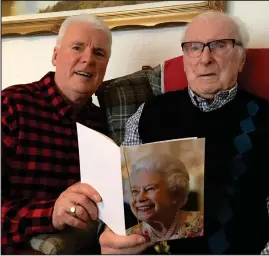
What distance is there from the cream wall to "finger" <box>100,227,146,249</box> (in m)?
0.86

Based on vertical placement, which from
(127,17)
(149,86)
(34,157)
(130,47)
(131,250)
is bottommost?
(131,250)

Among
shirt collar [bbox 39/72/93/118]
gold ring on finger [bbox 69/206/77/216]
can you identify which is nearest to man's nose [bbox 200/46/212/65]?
shirt collar [bbox 39/72/93/118]

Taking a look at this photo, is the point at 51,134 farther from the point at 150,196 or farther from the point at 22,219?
the point at 150,196

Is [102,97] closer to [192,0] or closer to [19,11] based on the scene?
[192,0]

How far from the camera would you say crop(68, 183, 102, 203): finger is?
2.96ft

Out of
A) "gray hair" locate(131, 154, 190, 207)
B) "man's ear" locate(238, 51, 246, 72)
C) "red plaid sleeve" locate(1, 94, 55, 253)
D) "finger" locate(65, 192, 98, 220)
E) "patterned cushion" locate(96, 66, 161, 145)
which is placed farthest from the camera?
"patterned cushion" locate(96, 66, 161, 145)

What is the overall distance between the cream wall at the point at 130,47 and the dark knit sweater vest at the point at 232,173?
45cm

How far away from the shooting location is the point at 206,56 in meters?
1.08

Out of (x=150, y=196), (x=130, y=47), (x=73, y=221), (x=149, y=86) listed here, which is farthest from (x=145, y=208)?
(x=130, y=47)

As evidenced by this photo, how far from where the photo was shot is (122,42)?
5.15ft

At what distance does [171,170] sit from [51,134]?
495mm

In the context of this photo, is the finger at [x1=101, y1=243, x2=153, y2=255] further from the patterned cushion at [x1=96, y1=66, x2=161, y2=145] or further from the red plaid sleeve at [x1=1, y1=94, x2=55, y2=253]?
the patterned cushion at [x1=96, y1=66, x2=161, y2=145]

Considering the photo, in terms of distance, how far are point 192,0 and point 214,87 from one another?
51 centimetres

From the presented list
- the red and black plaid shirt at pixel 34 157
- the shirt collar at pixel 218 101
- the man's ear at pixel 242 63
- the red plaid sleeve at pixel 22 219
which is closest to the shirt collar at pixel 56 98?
the red and black plaid shirt at pixel 34 157
